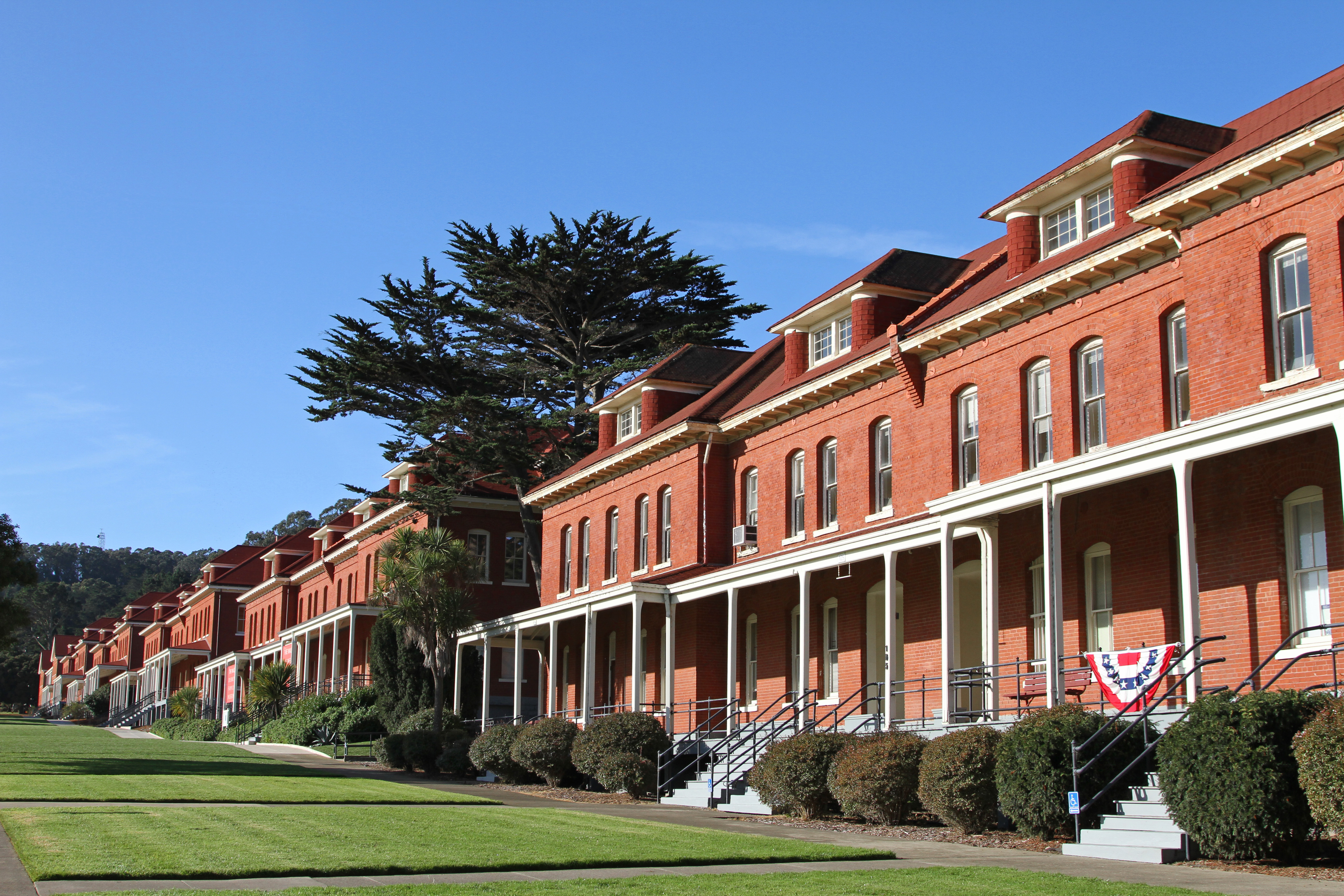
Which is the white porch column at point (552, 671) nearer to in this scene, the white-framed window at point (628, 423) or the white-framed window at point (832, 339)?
the white-framed window at point (628, 423)

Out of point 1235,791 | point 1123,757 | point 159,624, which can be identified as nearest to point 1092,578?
point 1123,757

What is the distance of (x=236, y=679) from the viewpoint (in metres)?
62.9

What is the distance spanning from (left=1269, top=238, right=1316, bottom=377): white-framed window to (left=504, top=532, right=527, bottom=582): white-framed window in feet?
125

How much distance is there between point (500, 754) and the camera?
31.2 metres

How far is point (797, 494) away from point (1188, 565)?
15.1m

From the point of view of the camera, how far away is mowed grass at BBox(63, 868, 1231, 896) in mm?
11039

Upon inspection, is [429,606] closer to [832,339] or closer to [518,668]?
[518,668]

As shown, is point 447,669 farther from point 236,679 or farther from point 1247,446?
point 1247,446

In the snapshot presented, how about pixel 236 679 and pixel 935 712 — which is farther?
pixel 236 679

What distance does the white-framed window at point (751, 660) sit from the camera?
105 ft

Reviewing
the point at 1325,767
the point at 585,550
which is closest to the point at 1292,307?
the point at 1325,767

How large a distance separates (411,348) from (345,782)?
21.7m

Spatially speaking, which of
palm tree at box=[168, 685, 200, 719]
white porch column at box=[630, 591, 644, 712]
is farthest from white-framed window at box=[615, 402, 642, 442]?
palm tree at box=[168, 685, 200, 719]

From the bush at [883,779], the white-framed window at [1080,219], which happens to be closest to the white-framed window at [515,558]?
the white-framed window at [1080,219]
